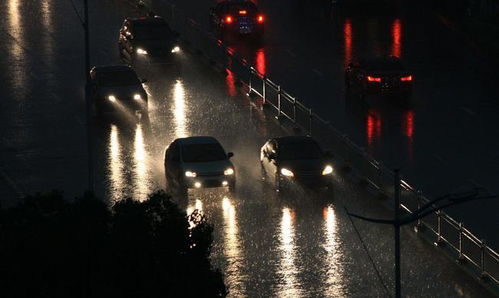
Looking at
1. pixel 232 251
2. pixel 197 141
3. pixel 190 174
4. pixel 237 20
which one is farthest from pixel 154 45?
pixel 232 251

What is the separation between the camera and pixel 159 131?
163ft

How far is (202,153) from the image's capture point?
42.2 meters

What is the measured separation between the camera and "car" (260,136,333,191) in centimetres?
4131

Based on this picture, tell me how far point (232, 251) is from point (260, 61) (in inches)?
960

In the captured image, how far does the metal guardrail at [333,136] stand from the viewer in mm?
34750

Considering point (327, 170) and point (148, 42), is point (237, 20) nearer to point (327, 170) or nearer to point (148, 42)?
point (148, 42)

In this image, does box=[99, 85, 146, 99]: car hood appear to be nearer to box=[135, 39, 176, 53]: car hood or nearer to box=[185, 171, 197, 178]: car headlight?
box=[135, 39, 176, 53]: car hood

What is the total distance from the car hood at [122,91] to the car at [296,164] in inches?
381

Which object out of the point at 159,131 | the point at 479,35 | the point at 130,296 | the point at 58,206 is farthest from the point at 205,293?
the point at 479,35

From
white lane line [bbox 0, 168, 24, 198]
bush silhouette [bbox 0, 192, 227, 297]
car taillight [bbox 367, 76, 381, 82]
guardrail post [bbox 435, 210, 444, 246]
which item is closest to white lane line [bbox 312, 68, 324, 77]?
car taillight [bbox 367, 76, 381, 82]

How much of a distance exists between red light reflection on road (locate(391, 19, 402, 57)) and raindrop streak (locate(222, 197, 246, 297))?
73.2 ft

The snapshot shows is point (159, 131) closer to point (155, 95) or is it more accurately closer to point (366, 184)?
point (155, 95)

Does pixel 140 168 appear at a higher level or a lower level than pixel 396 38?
lower

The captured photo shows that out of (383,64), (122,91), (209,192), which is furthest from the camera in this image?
(383,64)
